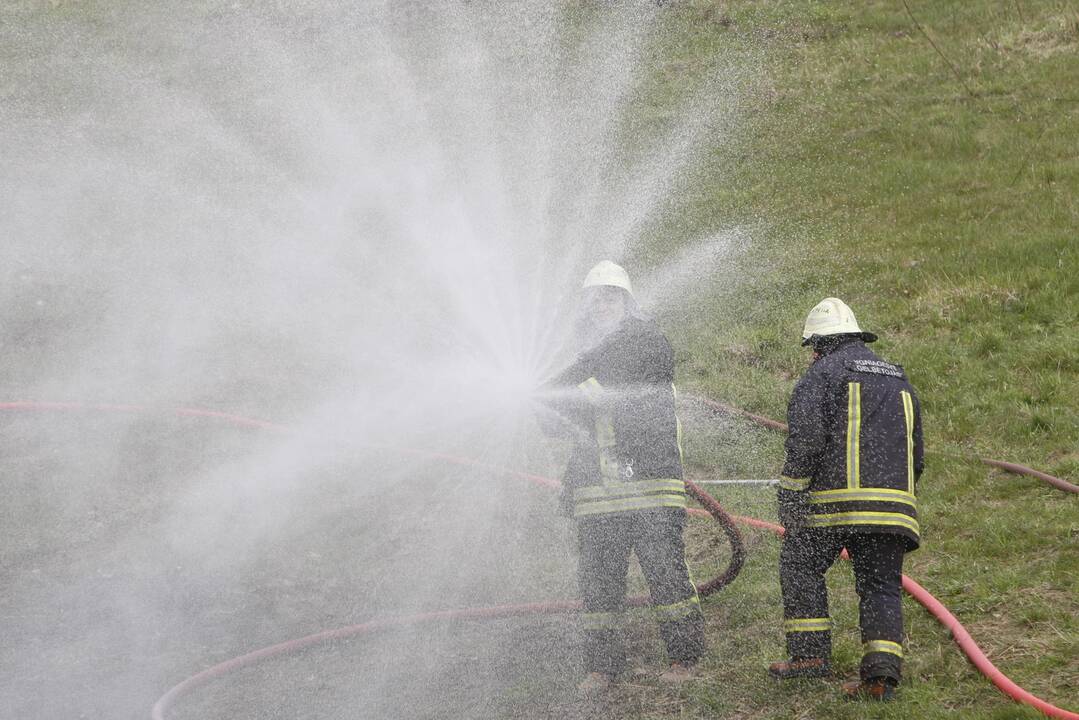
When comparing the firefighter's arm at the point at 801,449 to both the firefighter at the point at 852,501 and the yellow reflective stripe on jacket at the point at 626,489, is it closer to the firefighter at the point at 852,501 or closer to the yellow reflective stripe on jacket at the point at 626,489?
the firefighter at the point at 852,501

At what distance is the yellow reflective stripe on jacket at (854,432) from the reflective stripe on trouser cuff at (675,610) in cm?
106

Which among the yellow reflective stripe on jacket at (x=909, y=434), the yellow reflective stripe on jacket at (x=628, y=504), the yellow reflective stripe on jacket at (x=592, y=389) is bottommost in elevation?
the yellow reflective stripe on jacket at (x=628, y=504)

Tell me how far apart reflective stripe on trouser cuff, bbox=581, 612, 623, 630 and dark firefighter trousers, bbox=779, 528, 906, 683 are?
0.88m

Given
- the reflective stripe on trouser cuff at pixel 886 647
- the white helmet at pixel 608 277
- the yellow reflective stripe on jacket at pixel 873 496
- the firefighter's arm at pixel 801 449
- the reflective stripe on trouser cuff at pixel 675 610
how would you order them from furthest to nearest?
the white helmet at pixel 608 277
the reflective stripe on trouser cuff at pixel 675 610
the firefighter's arm at pixel 801 449
the yellow reflective stripe on jacket at pixel 873 496
the reflective stripe on trouser cuff at pixel 886 647

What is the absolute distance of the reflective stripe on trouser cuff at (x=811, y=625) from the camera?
4.94 meters

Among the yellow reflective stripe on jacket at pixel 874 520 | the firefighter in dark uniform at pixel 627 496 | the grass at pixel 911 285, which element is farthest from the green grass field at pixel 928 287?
the yellow reflective stripe on jacket at pixel 874 520

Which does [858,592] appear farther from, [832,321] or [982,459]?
[982,459]

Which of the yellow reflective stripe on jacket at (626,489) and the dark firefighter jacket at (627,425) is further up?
the dark firefighter jacket at (627,425)

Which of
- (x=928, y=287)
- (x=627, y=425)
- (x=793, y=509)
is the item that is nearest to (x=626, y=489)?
(x=627, y=425)

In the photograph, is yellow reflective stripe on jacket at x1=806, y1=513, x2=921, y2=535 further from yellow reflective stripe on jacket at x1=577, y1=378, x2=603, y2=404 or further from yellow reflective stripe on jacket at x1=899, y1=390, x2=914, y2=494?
yellow reflective stripe on jacket at x1=577, y1=378, x2=603, y2=404

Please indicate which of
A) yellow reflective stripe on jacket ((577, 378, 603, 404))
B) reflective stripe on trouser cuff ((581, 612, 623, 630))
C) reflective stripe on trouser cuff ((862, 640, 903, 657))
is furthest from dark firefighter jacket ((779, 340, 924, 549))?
reflective stripe on trouser cuff ((581, 612, 623, 630))

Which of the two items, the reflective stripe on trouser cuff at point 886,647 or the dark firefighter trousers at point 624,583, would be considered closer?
the reflective stripe on trouser cuff at point 886,647

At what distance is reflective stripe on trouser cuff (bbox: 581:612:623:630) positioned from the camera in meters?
5.29

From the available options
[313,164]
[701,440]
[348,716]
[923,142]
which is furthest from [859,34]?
[348,716]
